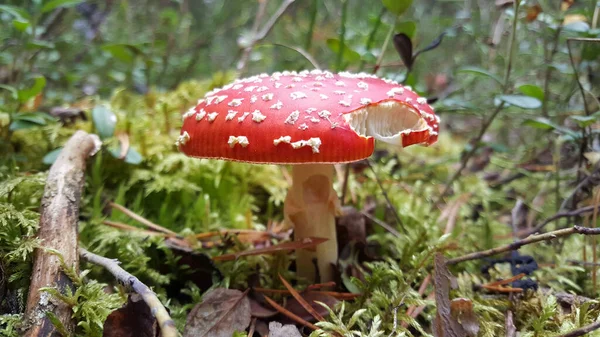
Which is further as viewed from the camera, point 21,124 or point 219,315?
point 21,124

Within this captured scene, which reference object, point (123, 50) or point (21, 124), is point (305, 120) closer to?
point (21, 124)

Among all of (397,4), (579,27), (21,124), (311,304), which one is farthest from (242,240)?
(579,27)

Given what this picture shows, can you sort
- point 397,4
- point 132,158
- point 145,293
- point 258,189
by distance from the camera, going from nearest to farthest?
1. point 145,293
2. point 397,4
3. point 132,158
4. point 258,189

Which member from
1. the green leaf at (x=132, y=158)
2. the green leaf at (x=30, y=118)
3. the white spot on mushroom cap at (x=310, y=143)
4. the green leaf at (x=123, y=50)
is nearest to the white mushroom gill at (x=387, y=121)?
the white spot on mushroom cap at (x=310, y=143)

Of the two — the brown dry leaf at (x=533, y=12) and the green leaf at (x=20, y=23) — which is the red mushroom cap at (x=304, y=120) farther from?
the brown dry leaf at (x=533, y=12)

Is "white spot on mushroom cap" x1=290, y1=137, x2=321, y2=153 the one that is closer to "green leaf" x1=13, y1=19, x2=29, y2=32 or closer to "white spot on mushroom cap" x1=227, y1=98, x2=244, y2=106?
"white spot on mushroom cap" x1=227, y1=98, x2=244, y2=106

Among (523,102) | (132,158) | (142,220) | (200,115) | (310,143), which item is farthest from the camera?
(132,158)

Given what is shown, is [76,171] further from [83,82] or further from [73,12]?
[83,82]
